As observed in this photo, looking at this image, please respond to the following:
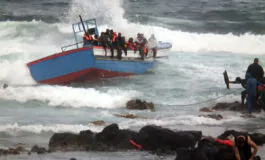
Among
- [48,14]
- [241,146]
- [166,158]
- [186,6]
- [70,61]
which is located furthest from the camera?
[186,6]

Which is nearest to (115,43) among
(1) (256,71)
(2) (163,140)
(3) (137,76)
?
(3) (137,76)

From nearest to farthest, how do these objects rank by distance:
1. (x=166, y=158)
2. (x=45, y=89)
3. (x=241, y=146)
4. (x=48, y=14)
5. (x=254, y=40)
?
(x=241, y=146) < (x=166, y=158) < (x=45, y=89) < (x=254, y=40) < (x=48, y=14)

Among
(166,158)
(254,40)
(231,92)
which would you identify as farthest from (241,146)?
(254,40)

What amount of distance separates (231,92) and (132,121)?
655 cm

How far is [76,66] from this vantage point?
2186 cm

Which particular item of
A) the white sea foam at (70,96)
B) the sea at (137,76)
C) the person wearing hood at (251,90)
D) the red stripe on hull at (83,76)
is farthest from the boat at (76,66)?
the person wearing hood at (251,90)

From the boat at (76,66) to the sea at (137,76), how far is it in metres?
0.45

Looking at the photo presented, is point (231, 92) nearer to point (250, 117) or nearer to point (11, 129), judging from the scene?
point (250, 117)

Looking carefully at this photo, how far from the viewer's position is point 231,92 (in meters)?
20.4

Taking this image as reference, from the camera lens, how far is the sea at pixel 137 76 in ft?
48.3

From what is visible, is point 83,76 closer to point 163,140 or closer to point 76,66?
point 76,66

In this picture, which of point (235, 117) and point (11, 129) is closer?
point (11, 129)

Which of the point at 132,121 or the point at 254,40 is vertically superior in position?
the point at 132,121

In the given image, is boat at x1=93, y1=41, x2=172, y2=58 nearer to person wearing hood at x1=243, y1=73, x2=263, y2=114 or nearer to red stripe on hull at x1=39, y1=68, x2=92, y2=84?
red stripe on hull at x1=39, y1=68, x2=92, y2=84
